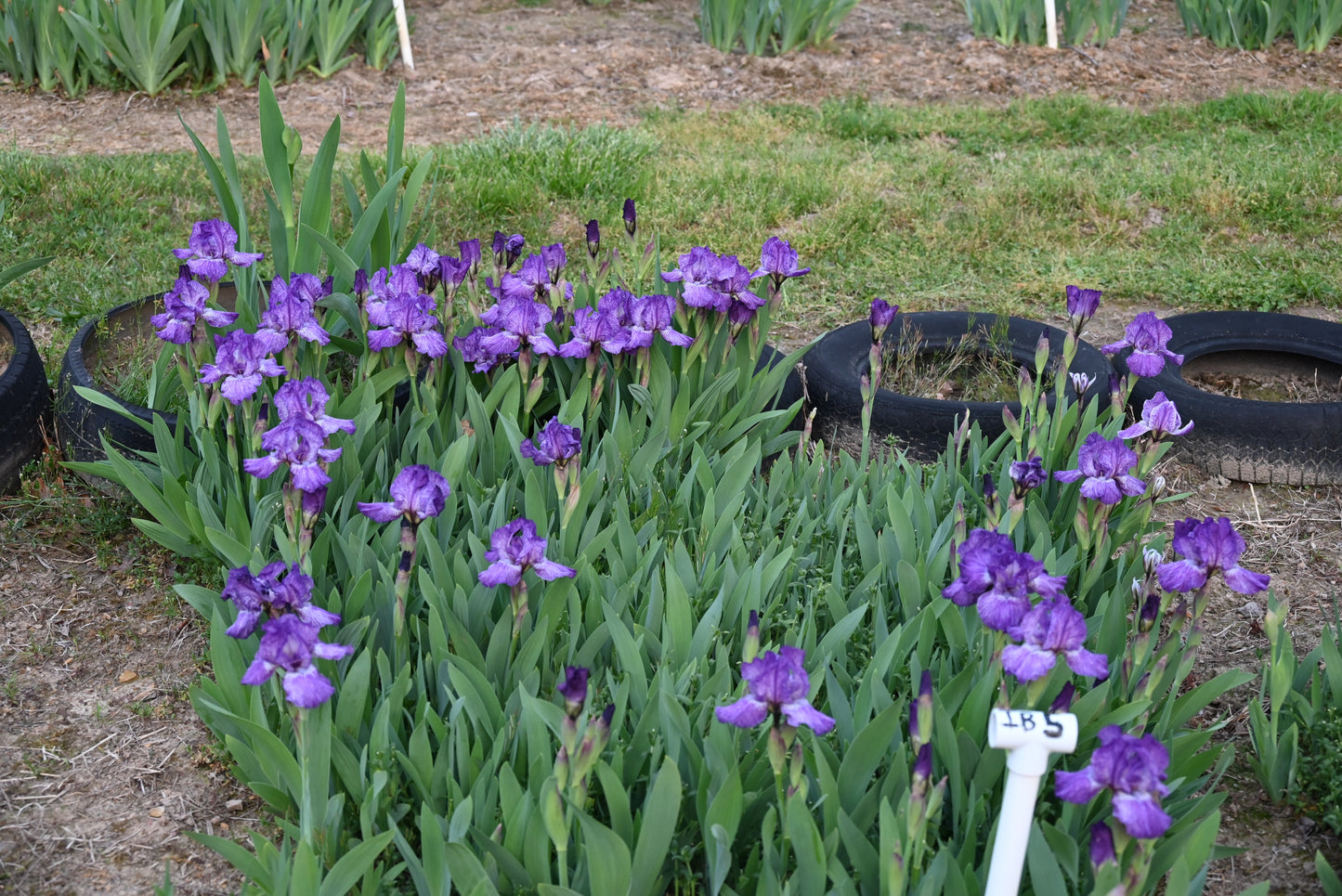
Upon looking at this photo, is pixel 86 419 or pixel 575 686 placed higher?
pixel 575 686

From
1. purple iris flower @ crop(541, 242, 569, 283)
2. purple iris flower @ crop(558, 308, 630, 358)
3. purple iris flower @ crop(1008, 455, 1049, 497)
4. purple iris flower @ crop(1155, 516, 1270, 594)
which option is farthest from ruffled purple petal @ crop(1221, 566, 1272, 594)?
purple iris flower @ crop(541, 242, 569, 283)

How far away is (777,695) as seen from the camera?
1401mm

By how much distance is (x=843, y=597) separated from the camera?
2.23 meters

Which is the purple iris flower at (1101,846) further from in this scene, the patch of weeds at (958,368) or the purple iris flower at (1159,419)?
the patch of weeds at (958,368)

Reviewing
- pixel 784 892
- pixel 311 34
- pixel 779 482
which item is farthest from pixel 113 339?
pixel 311 34

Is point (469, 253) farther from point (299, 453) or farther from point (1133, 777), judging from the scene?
point (1133, 777)

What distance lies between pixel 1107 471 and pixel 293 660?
1397mm

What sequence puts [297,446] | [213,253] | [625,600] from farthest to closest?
[213,253]
[625,600]
[297,446]

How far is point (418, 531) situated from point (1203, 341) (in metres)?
2.42

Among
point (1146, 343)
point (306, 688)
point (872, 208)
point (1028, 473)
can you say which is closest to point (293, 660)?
point (306, 688)

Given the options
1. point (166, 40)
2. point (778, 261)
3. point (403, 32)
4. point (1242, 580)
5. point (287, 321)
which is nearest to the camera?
point (1242, 580)

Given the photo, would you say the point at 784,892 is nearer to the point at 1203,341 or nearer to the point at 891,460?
the point at 891,460

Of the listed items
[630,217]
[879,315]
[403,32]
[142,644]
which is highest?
[403,32]

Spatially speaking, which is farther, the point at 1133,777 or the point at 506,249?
the point at 506,249
